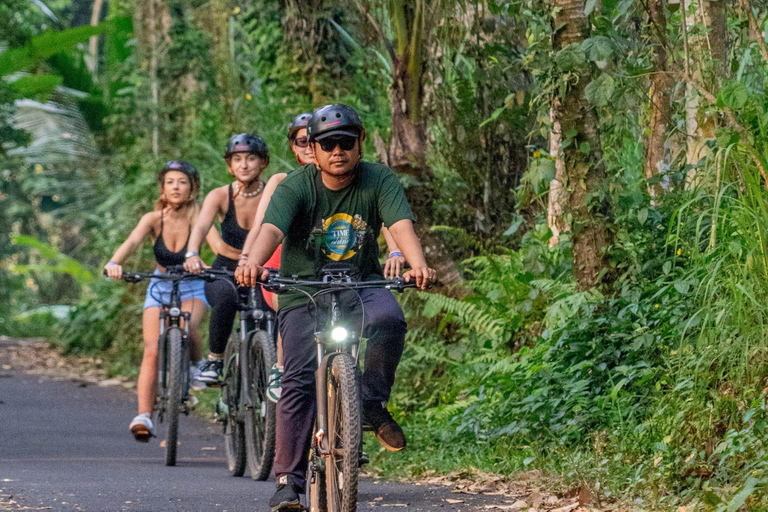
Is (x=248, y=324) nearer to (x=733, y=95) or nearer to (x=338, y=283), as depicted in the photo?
(x=338, y=283)

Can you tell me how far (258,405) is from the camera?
8094 millimetres

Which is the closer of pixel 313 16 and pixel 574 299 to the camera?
pixel 574 299

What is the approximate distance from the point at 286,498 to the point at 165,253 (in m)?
4.77

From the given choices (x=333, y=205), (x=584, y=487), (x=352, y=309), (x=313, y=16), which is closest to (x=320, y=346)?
(x=352, y=309)

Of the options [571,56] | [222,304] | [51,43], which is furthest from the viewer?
[51,43]

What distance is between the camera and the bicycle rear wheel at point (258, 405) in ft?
25.6

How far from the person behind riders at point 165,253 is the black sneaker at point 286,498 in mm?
3853

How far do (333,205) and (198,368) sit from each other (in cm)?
409

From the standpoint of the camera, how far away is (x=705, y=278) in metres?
6.16

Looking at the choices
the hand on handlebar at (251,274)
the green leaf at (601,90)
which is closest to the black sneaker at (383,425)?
the hand on handlebar at (251,274)

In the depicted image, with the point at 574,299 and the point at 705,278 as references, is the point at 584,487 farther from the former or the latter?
the point at 574,299

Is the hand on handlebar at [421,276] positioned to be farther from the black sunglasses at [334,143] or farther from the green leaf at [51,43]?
the green leaf at [51,43]

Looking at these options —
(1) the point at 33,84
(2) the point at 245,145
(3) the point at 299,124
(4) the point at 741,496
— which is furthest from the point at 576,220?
(1) the point at 33,84

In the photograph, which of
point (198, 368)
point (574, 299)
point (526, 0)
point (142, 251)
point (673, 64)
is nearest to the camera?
point (673, 64)
